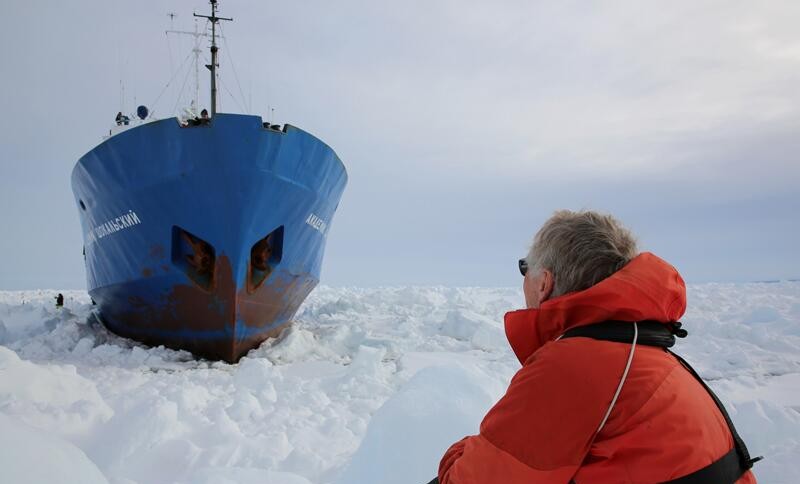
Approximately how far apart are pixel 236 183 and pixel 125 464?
355cm

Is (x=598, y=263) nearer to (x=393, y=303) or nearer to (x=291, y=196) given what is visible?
(x=291, y=196)

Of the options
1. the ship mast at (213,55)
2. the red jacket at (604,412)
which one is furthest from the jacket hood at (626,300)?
the ship mast at (213,55)

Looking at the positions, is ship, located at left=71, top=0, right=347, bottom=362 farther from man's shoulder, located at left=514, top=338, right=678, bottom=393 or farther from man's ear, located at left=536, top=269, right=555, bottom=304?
man's shoulder, located at left=514, top=338, right=678, bottom=393

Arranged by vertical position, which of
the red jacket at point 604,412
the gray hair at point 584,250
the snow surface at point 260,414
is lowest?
the snow surface at point 260,414

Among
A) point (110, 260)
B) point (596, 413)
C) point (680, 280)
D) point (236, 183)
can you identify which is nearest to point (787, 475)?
point (680, 280)

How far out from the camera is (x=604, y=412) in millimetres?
848

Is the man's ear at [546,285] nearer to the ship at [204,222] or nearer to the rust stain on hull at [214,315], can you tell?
the ship at [204,222]

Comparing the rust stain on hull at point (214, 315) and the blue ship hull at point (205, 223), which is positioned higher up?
the blue ship hull at point (205, 223)

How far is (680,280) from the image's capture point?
1008 mm

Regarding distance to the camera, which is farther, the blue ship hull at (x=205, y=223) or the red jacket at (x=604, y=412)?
the blue ship hull at (x=205, y=223)

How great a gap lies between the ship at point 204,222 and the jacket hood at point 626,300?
15.8 ft

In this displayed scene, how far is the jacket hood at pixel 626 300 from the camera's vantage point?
0.93 m

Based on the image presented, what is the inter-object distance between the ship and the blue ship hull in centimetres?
1

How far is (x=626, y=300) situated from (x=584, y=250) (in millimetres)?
160
